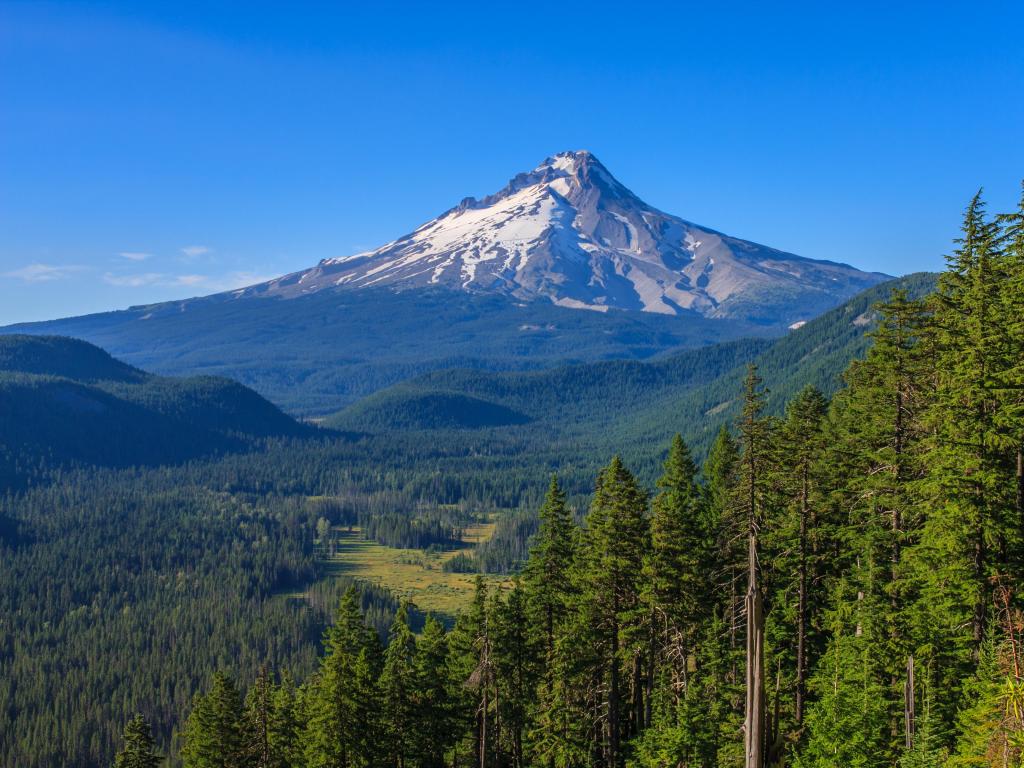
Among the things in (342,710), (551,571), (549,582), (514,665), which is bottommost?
(342,710)

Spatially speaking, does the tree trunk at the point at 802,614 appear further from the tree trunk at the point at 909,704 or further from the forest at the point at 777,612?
the tree trunk at the point at 909,704

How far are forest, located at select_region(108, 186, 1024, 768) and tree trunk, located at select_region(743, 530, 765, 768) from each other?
18748mm

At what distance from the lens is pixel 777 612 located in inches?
1658

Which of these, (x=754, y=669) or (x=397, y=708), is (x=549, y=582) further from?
(x=754, y=669)

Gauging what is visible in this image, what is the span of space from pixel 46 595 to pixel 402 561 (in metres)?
73.3

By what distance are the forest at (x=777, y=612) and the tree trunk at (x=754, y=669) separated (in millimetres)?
18748

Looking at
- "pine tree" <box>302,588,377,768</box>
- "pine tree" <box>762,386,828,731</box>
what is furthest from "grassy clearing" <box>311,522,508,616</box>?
"pine tree" <box>762,386,828,731</box>

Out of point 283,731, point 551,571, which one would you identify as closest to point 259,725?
point 283,731

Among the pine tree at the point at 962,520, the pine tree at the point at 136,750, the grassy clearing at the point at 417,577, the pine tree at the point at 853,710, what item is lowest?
the grassy clearing at the point at 417,577

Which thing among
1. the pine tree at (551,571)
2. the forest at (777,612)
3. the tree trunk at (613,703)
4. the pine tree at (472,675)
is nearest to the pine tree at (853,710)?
the forest at (777,612)

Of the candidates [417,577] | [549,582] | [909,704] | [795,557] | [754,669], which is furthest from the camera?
[417,577]

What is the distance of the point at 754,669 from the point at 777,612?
38.6 metres

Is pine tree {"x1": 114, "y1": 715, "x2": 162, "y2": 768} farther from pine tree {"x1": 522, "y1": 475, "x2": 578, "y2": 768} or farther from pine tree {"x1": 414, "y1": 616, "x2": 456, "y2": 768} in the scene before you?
pine tree {"x1": 522, "y1": 475, "x2": 578, "y2": 768}

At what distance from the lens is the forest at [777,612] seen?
31.0m
